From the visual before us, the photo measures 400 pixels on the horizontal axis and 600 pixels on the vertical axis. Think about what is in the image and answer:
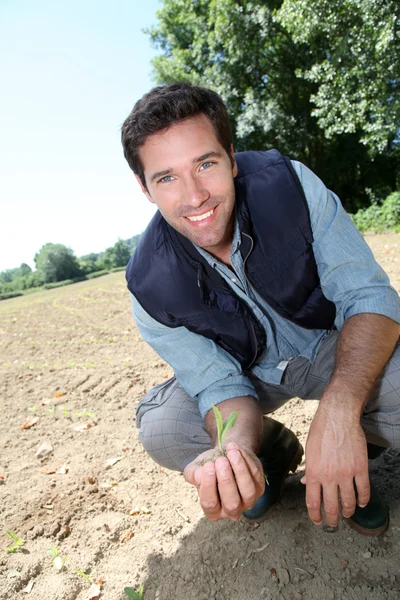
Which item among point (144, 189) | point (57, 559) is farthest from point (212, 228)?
point (57, 559)

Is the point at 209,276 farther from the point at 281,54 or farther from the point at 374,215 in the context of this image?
the point at 281,54

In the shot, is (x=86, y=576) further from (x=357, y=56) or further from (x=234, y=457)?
(x=357, y=56)

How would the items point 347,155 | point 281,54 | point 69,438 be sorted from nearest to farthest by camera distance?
point 69,438
point 281,54
point 347,155

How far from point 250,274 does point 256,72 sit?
710 inches

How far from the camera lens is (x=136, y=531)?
7.47 ft

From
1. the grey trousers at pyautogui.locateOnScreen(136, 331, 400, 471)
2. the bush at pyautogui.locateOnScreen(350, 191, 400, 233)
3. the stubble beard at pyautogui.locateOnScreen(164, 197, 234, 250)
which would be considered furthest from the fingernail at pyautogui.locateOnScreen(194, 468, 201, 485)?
the bush at pyautogui.locateOnScreen(350, 191, 400, 233)

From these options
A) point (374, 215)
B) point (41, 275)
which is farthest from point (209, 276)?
point (41, 275)

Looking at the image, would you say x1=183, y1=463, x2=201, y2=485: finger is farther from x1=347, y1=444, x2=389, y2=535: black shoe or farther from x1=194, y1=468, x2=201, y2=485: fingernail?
x1=347, y1=444, x2=389, y2=535: black shoe

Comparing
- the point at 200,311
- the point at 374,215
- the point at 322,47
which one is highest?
the point at 322,47

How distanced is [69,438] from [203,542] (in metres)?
1.76

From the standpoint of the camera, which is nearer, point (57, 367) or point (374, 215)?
point (57, 367)

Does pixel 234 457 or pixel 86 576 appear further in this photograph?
pixel 86 576

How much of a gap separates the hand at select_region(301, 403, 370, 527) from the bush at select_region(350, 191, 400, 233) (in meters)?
12.4

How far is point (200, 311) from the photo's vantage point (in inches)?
80.8
